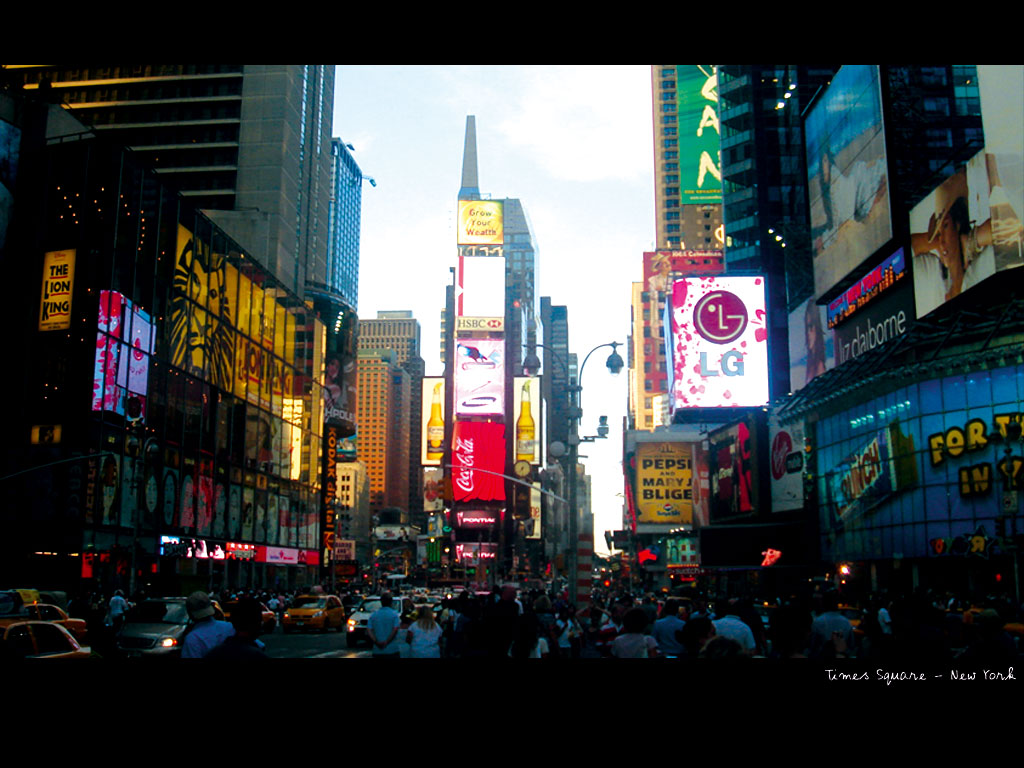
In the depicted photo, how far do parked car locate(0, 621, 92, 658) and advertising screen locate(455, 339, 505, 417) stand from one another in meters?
113

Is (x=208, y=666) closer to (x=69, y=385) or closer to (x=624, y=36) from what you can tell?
(x=624, y=36)

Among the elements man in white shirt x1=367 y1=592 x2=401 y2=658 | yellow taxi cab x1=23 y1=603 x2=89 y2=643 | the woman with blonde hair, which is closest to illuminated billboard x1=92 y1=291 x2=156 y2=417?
yellow taxi cab x1=23 y1=603 x2=89 y2=643

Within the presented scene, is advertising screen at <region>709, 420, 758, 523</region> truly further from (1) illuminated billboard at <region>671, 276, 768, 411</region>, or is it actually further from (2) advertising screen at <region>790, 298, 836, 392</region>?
(1) illuminated billboard at <region>671, 276, 768, 411</region>

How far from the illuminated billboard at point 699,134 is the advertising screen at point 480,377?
31769 millimetres

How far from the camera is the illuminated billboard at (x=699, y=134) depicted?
12038 cm

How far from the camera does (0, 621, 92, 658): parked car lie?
13422mm

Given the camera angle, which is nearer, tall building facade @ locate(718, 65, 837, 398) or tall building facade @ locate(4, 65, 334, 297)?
tall building facade @ locate(718, 65, 837, 398)

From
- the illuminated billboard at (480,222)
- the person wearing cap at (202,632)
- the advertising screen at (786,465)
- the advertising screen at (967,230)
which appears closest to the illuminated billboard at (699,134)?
the illuminated billboard at (480,222)

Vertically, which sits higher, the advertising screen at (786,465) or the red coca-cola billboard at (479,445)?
the red coca-cola billboard at (479,445)

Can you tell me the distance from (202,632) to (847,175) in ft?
159

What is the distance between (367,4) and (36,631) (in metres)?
11.5

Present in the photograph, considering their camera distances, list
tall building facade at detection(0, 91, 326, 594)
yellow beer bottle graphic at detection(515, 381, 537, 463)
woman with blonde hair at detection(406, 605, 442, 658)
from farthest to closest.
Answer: yellow beer bottle graphic at detection(515, 381, 537, 463) → tall building facade at detection(0, 91, 326, 594) → woman with blonde hair at detection(406, 605, 442, 658)

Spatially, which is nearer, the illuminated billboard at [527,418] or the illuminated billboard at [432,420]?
the illuminated billboard at [432,420]

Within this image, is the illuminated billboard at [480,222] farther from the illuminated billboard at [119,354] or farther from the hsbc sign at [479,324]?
the illuminated billboard at [119,354]
